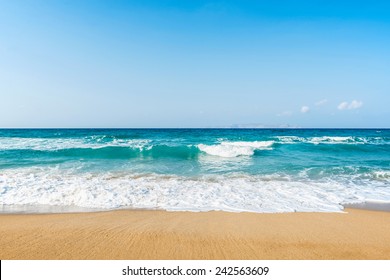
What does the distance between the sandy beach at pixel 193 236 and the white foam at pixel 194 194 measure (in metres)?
0.70

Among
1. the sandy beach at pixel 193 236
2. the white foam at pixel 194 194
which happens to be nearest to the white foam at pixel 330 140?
the white foam at pixel 194 194

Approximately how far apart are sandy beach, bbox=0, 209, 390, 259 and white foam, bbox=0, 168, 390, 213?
2.30ft

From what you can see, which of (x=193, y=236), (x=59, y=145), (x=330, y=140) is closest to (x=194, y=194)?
(x=193, y=236)

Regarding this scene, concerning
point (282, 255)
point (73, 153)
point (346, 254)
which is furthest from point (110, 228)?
point (73, 153)

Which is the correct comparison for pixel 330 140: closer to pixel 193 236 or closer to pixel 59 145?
pixel 59 145

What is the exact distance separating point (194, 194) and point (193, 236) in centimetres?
305

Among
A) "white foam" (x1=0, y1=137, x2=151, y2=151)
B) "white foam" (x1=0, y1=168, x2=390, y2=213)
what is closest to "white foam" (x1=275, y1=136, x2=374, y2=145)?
"white foam" (x1=0, y1=137, x2=151, y2=151)

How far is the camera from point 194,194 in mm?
7051

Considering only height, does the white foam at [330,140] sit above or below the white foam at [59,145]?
above

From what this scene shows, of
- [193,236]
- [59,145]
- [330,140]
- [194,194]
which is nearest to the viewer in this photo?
[193,236]

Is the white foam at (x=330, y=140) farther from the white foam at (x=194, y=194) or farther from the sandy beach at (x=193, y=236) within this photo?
the sandy beach at (x=193, y=236)

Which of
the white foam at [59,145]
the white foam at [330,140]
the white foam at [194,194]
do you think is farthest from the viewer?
the white foam at [330,140]

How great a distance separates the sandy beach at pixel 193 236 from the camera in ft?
11.2

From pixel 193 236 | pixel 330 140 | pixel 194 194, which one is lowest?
pixel 194 194
